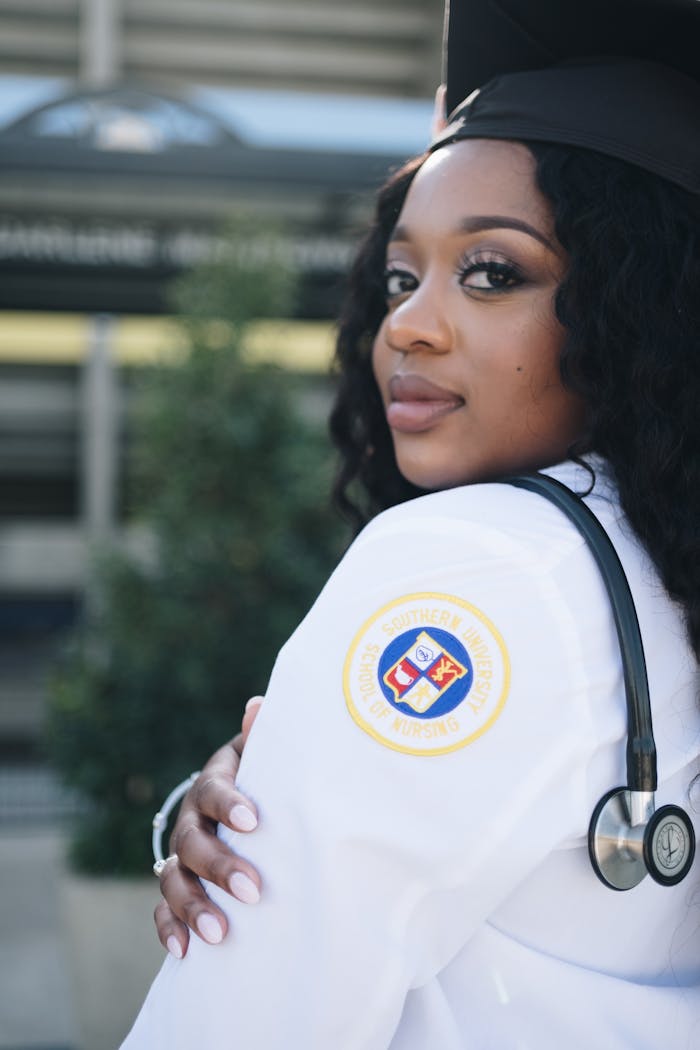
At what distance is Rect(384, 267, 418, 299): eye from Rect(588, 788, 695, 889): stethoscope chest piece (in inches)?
25.1

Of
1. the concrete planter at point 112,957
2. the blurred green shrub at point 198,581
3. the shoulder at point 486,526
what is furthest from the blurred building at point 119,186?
the shoulder at point 486,526

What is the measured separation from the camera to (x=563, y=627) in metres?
0.95

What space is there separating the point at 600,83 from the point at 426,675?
2.16 ft

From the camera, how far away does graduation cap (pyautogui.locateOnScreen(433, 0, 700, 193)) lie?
3.82ft

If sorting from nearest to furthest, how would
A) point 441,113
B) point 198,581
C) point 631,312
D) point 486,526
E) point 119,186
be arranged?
point 486,526 < point 631,312 < point 441,113 < point 198,581 < point 119,186

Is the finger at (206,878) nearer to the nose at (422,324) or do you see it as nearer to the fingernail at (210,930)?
the fingernail at (210,930)

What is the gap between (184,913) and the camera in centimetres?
100

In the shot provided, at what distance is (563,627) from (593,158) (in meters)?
0.51

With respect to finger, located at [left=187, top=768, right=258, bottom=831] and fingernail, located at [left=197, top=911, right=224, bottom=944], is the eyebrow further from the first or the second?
fingernail, located at [left=197, top=911, right=224, bottom=944]

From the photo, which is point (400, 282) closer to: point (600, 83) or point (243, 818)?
point (600, 83)

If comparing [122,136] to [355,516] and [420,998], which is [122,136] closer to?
[355,516]

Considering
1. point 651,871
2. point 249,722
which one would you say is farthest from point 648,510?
point 249,722

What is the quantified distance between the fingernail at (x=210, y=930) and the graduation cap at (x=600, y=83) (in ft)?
2.63

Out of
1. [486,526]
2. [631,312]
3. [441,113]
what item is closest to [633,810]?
[486,526]
